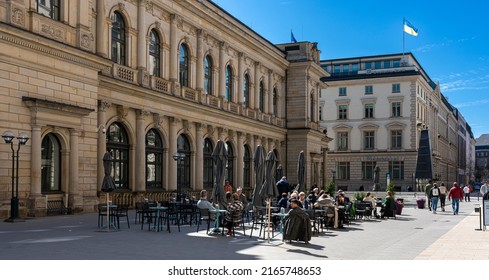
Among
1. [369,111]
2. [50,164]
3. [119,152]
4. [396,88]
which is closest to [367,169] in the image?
[369,111]

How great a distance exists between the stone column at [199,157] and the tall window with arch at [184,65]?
3.14 metres

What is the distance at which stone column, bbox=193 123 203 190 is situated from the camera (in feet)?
124

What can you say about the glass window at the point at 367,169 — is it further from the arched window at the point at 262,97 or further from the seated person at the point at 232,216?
the seated person at the point at 232,216

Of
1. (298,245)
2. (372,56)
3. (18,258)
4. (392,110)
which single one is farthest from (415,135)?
(18,258)

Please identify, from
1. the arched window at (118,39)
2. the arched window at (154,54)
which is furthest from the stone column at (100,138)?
the arched window at (154,54)

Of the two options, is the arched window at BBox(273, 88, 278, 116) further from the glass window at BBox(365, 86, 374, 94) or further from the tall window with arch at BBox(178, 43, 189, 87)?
the glass window at BBox(365, 86, 374, 94)

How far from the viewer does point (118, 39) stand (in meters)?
30.3

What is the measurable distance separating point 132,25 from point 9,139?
1316cm

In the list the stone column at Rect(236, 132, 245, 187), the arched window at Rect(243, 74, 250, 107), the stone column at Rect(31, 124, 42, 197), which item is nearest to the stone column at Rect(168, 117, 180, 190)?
the stone column at Rect(236, 132, 245, 187)

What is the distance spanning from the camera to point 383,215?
26.8m

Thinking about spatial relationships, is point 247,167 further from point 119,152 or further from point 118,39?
point 118,39

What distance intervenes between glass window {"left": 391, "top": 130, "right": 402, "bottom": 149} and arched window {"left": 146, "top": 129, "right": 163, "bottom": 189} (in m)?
53.1

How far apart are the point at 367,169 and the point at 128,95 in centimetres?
5642

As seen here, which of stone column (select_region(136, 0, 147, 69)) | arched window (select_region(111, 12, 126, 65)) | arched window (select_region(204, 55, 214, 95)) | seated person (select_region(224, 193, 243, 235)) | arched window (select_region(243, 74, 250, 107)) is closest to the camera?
seated person (select_region(224, 193, 243, 235))
